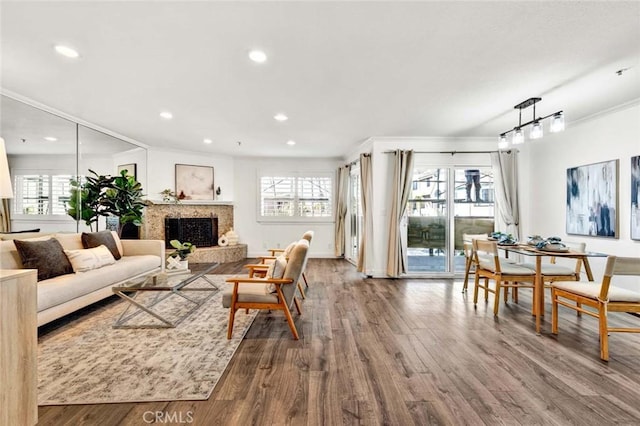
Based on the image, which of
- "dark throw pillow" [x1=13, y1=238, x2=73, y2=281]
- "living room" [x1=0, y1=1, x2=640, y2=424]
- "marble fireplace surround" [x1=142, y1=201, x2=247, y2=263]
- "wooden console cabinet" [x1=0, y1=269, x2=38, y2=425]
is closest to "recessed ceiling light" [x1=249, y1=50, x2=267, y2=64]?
"living room" [x1=0, y1=1, x2=640, y2=424]

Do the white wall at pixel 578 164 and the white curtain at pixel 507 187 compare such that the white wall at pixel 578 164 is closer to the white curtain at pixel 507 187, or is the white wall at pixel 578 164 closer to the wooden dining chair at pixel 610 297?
the white curtain at pixel 507 187

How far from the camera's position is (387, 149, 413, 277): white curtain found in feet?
16.2

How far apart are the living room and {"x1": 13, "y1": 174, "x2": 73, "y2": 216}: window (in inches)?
5.0

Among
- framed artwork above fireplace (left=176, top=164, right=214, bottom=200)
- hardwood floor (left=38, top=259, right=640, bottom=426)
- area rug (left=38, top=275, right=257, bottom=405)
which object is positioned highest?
framed artwork above fireplace (left=176, top=164, right=214, bottom=200)

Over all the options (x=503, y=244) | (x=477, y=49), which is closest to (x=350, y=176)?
(x=503, y=244)

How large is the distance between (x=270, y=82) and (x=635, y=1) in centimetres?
273

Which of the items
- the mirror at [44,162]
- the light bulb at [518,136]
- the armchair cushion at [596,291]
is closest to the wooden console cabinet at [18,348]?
the mirror at [44,162]

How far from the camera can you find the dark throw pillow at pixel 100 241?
378cm

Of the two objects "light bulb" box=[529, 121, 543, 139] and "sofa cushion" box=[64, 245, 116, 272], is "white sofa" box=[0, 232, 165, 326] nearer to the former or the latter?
"sofa cushion" box=[64, 245, 116, 272]

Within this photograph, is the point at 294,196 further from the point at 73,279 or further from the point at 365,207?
the point at 73,279

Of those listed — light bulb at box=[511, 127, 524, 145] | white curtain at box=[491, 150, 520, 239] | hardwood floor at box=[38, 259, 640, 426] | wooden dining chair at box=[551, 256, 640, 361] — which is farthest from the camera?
white curtain at box=[491, 150, 520, 239]

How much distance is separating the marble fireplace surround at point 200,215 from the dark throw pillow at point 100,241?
5.64 ft

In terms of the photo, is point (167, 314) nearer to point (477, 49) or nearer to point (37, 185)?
point (37, 185)

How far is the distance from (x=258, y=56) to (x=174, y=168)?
4.81m
